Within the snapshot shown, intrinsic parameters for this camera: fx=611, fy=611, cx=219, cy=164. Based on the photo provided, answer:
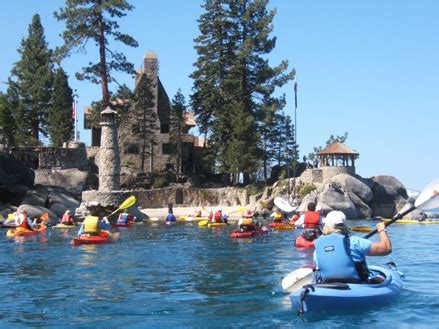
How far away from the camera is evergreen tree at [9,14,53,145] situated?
5416 cm

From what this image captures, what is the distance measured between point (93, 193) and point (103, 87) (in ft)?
33.9

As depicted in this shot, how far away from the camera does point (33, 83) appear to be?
5494 centimetres

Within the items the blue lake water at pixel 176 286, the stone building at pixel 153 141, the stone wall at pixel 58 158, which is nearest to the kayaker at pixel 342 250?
the blue lake water at pixel 176 286

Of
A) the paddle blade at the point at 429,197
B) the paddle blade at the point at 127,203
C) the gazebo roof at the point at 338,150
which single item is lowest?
the paddle blade at the point at 127,203

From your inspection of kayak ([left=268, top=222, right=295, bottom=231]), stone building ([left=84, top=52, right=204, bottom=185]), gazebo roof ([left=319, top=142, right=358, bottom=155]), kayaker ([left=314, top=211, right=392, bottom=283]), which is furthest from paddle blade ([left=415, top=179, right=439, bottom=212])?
stone building ([left=84, top=52, right=204, bottom=185])

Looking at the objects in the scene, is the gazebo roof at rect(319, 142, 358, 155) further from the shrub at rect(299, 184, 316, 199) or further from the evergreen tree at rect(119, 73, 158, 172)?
the evergreen tree at rect(119, 73, 158, 172)

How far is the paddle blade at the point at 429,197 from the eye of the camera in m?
11.2

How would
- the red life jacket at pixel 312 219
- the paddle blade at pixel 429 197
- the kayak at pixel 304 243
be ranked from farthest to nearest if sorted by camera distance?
the red life jacket at pixel 312 219
the kayak at pixel 304 243
the paddle blade at pixel 429 197

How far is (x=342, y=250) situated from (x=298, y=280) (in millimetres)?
1840

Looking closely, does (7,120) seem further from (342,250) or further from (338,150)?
(342,250)

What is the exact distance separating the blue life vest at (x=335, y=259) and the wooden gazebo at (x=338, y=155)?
135 ft

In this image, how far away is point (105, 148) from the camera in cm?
3628

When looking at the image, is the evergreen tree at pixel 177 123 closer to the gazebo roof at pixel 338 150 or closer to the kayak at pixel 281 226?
the gazebo roof at pixel 338 150

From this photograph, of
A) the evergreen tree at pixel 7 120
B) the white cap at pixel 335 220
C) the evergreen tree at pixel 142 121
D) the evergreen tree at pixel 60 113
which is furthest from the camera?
the evergreen tree at pixel 142 121
